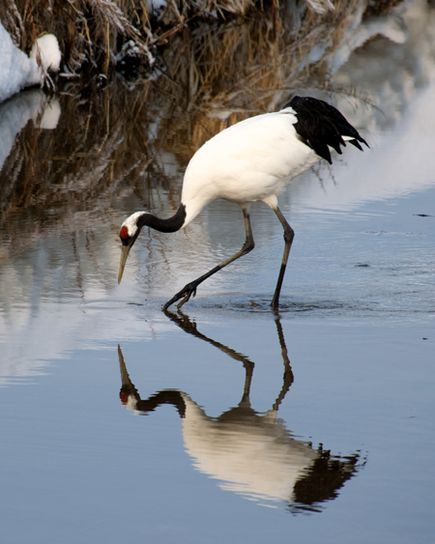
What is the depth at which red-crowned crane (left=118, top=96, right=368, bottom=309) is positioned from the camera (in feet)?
27.2

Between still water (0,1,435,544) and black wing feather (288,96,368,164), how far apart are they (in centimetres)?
78

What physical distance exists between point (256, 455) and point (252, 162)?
9.89 ft

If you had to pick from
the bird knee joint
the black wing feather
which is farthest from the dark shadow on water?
the black wing feather

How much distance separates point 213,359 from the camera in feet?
23.2

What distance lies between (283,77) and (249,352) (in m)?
9.17

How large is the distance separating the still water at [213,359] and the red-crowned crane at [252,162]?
32cm

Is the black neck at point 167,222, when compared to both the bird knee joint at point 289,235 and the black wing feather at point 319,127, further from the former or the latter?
the black wing feather at point 319,127

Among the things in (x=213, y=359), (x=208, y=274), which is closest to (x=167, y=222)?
(x=208, y=274)

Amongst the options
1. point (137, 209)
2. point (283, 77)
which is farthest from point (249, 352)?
point (283, 77)

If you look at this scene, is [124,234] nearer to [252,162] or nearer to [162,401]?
[252,162]

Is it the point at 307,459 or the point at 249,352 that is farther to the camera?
the point at 249,352

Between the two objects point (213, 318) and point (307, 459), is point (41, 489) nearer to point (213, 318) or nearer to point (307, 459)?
point (307, 459)

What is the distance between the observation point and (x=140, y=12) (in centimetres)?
1792

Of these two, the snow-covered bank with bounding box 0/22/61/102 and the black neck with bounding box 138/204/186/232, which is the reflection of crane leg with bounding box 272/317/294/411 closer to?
the black neck with bounding box 138/204/186/232
